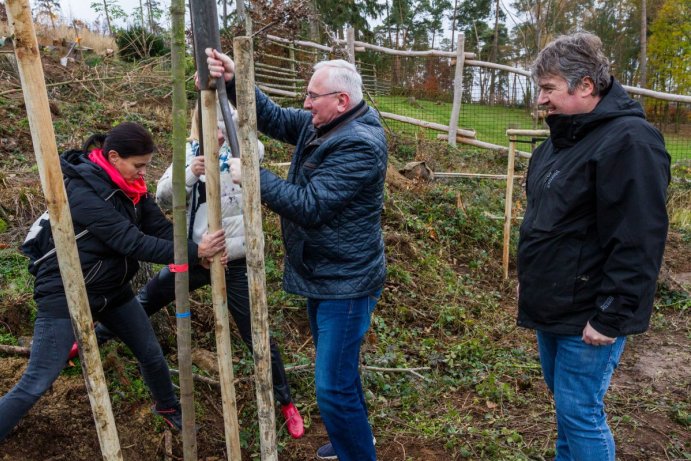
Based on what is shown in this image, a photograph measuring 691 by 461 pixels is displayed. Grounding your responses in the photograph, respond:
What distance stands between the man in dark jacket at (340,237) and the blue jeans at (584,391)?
2.68ft

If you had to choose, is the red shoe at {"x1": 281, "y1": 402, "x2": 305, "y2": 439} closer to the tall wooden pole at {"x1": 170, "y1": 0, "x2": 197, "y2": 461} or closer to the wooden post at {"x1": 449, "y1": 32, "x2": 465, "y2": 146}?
the tall wooden pole at {"x1": 170, "y1": 0, "x2": 197, "y2": 461}

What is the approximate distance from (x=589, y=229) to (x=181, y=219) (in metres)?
1.43

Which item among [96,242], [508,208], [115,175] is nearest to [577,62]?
[115,175]

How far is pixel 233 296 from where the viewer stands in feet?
9.53

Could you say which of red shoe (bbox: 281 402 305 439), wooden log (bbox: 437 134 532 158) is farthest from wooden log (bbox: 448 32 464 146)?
red shoe (bbox: 281 402 305 439)

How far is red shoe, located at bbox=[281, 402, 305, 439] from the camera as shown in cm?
306

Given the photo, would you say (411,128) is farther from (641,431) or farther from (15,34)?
(15,34)

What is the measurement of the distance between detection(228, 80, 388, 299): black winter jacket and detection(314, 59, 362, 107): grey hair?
2.3 inches

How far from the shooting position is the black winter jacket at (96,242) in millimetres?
2275

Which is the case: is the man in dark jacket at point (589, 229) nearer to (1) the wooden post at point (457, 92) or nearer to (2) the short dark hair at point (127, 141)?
(2) the short dark hair at point (127, 141)

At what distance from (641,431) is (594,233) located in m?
1.93

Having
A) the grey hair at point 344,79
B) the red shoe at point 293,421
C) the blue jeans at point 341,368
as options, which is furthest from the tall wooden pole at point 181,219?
the red shoe at point 293,421

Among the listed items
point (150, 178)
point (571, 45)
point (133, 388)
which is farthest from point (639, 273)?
point (150, 178)

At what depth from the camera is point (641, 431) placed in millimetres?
3236
